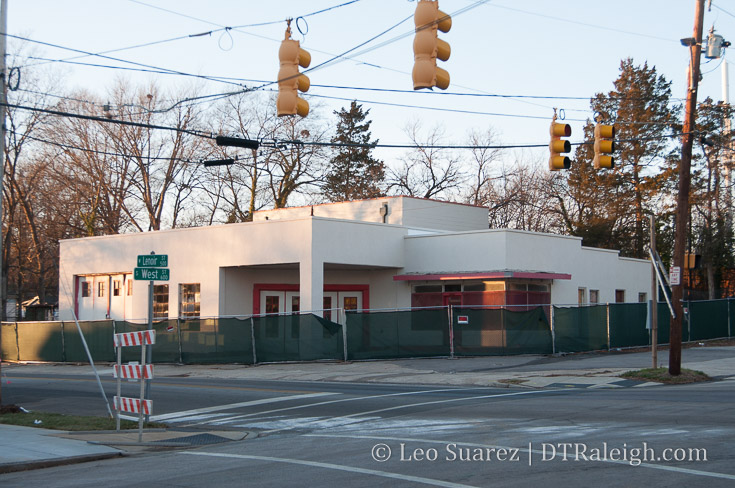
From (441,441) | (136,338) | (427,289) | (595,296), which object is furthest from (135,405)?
(595,296)

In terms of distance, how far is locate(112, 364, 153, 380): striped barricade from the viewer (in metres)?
13.2

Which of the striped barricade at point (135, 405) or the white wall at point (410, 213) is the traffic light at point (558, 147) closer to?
the striped barricade at point (135, 405)

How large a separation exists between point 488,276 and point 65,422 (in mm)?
18281

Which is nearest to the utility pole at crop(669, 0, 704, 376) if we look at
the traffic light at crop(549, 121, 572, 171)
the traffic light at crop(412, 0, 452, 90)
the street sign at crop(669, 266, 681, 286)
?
the street sign at crop(669, 266, 681, 286)

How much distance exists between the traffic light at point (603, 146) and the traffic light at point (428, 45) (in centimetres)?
645

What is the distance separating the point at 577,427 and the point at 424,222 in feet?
86.6

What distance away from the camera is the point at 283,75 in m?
13.7

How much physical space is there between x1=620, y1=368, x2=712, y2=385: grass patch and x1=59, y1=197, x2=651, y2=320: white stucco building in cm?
883

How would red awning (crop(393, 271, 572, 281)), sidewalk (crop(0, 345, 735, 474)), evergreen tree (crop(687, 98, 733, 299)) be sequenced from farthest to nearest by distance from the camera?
evergreen tree (crop(687, 98, 733, 299)) → red awning (crop(393, 271, 572, 281)) → sidewalk (crop(0, 345, 735, 474))

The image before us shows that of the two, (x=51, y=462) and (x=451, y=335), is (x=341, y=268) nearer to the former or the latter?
(x=451, y=335)

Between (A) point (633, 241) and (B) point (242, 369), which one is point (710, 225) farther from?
(B) point (242, 369)

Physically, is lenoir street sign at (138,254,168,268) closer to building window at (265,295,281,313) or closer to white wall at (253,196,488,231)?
building window at (265,295,281,313)

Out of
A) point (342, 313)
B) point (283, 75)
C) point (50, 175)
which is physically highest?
point (50, 175)

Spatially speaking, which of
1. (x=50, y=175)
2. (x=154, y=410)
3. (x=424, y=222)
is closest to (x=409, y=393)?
(x=154, y=410)
